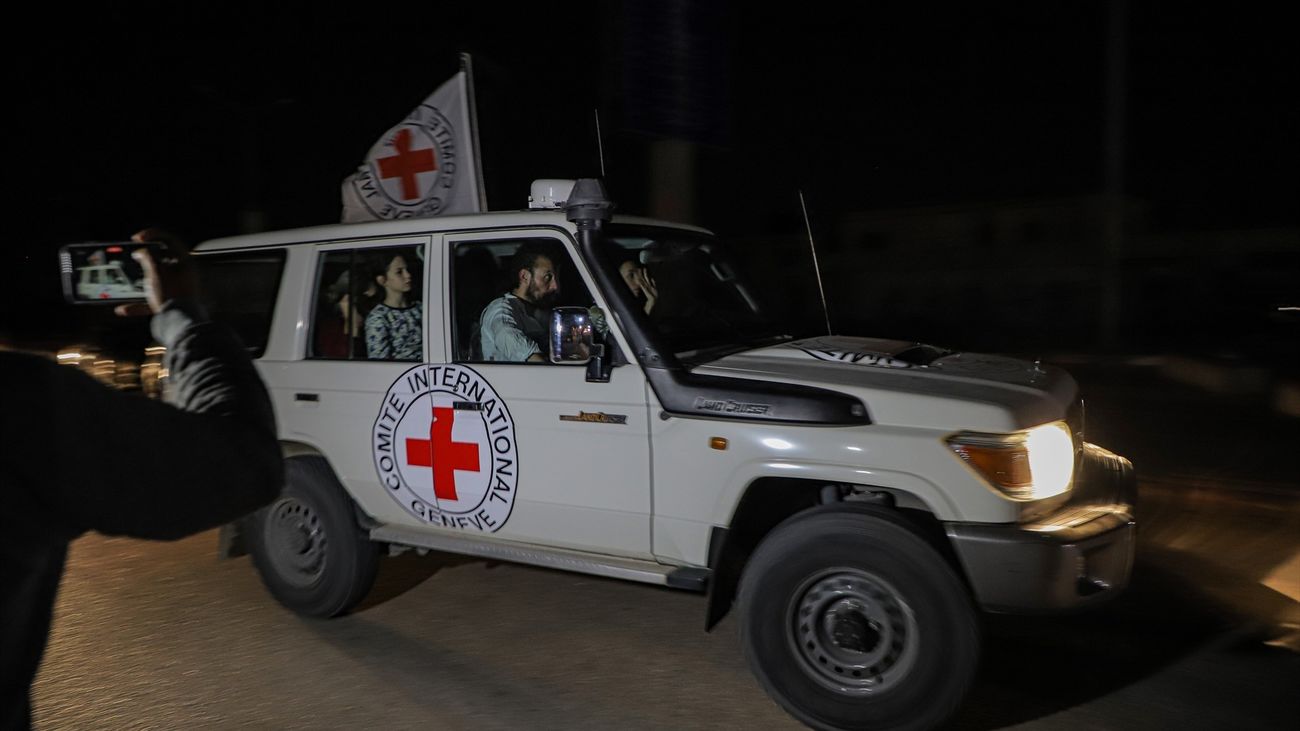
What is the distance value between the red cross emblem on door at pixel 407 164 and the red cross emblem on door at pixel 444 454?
76.4 inches

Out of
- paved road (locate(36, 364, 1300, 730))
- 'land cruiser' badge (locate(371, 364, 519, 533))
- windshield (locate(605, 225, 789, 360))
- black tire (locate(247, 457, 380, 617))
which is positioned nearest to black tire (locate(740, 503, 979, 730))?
paved road (locate(36, 364, 1300, 730))

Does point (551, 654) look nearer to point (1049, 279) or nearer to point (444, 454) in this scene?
point (444, 454)

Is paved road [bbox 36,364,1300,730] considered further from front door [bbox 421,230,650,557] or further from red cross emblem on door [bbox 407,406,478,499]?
red cross emblem on door [bbox 407,406,478,499]

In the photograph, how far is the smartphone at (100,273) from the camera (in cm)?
219

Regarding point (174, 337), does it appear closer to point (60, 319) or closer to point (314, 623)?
point (314, 623)

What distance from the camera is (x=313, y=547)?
5195 mm

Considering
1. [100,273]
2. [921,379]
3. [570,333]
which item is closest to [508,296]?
[570,333]

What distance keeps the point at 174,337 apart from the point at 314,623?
393 centimetres

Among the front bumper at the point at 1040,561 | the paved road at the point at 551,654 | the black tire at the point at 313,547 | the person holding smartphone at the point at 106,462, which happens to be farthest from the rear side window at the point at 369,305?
the person holding smartphone at the point at 106,462

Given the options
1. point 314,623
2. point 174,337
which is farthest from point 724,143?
point 174,337

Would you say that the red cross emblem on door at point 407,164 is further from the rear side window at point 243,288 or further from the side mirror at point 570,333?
the side mirror at point 570,333

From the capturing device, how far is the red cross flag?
595cm

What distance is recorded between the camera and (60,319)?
85.9 ft

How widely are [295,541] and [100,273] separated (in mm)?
3145
